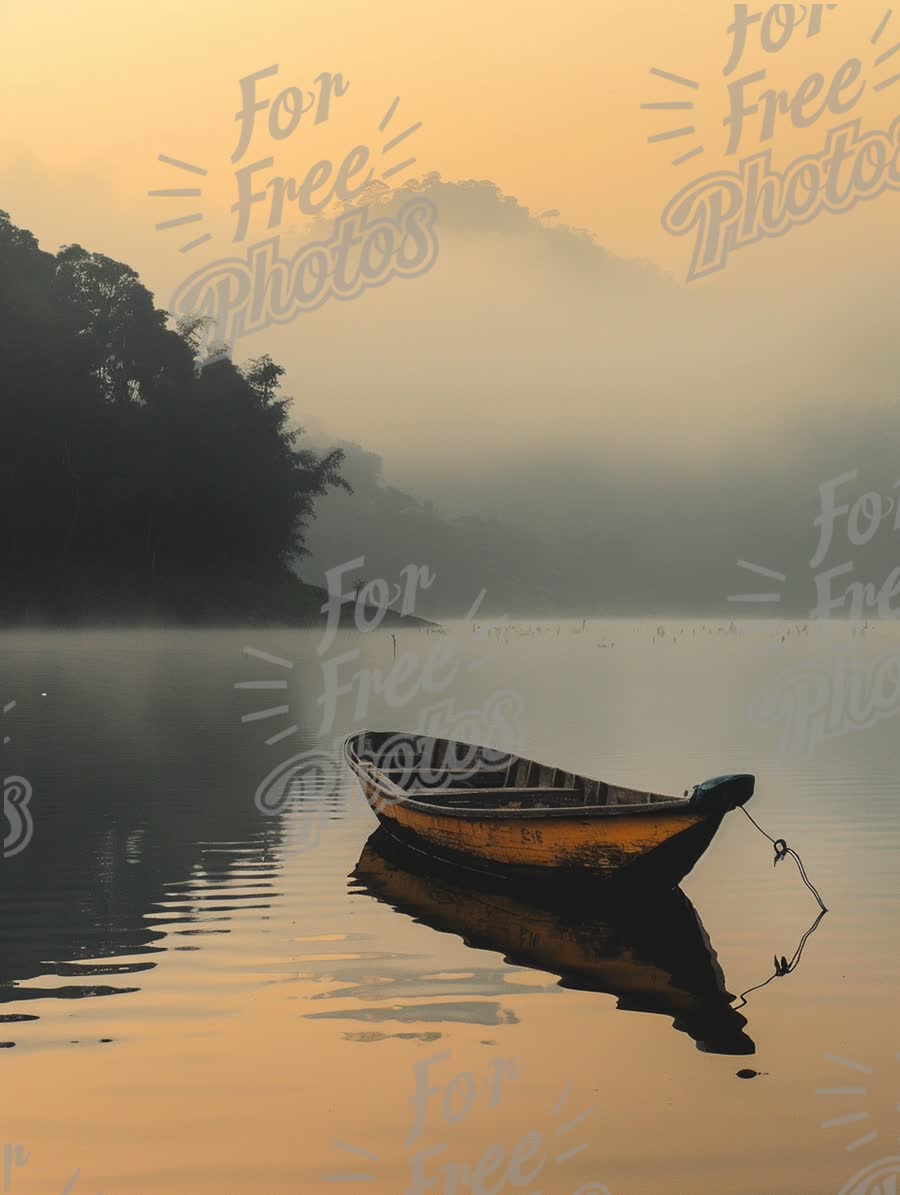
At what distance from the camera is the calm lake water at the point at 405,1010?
1015 cm

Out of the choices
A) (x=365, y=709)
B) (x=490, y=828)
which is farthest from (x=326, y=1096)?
(x=365, y=709)

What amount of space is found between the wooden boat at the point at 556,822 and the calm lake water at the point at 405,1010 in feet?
1.74

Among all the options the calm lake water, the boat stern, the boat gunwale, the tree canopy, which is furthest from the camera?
the tree canopy

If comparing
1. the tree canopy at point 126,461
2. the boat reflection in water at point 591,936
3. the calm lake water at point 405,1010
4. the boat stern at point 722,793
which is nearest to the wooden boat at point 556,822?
the boat stern at point 722,793

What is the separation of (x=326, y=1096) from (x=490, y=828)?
820 centimetres

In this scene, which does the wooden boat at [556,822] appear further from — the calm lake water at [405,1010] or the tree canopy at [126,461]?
the tree canopy at [126,461]

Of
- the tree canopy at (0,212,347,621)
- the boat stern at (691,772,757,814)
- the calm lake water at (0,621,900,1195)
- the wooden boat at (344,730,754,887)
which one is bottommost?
the calm lake water at (0,621,900,1195)

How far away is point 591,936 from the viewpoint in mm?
16578

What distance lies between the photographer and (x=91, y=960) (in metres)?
15.0

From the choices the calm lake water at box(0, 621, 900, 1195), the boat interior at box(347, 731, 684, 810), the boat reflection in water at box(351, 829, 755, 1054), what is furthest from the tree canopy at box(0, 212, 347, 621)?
the boat reflection in water at box(351, 829, 755, 1054)

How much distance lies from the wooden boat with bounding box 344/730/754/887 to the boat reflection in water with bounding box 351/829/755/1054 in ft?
1.23

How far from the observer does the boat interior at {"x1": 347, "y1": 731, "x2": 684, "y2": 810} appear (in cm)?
2112

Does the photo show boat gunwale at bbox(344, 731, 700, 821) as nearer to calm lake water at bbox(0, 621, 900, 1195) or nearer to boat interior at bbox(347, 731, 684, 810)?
boat interior at bbox(347, 731, 684, 810)

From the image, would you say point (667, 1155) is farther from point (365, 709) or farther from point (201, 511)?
point (201, 511)
